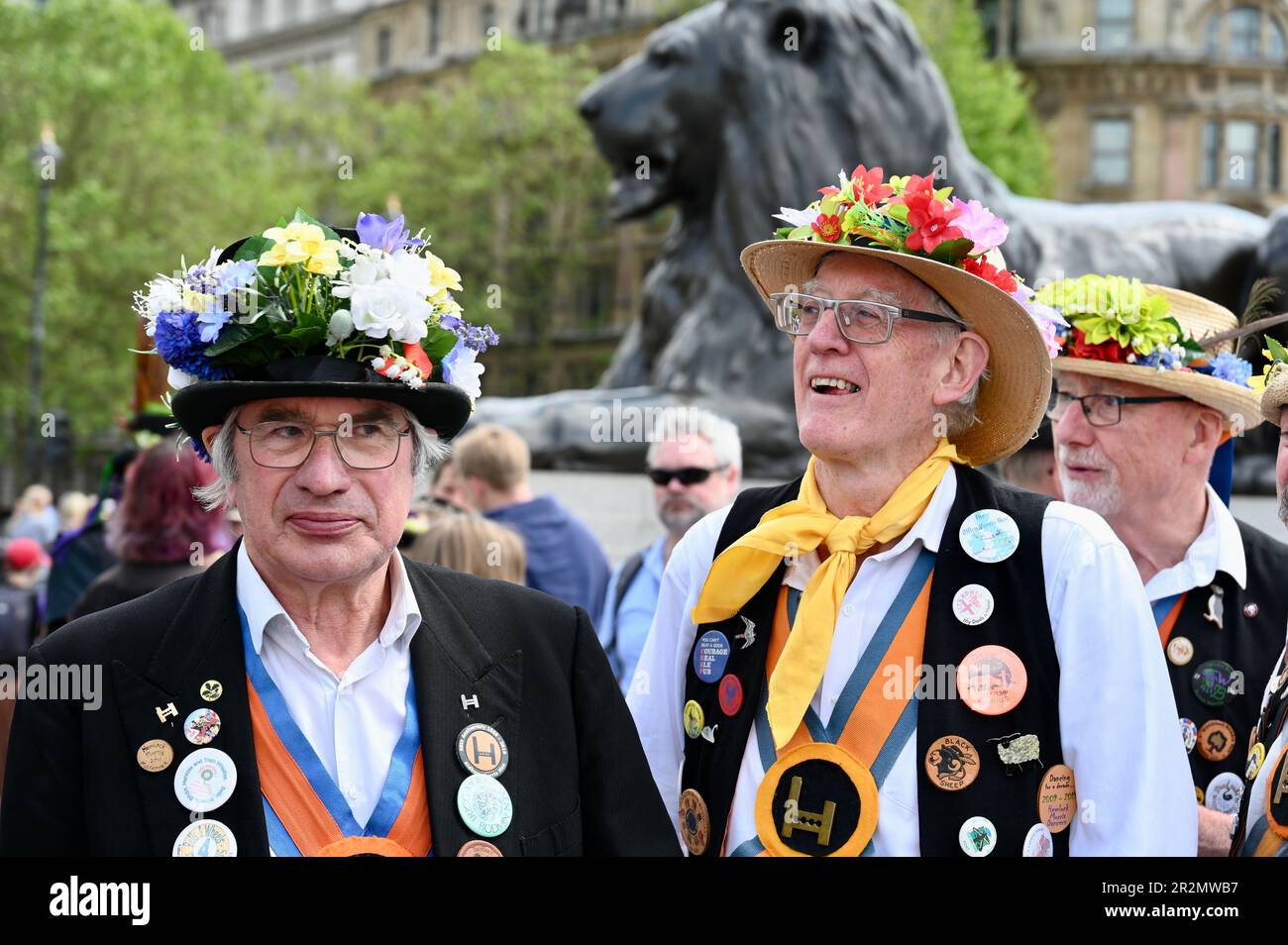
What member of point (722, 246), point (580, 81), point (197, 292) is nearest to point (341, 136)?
point (580, 81)

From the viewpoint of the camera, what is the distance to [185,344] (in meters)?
2.96

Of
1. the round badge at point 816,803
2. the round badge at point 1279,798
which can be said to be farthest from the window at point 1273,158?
the round badge at point 816,803

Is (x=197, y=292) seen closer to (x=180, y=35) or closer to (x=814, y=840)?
(x=814, y=840)

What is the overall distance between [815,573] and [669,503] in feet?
10.4

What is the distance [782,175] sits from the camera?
36.6 feet

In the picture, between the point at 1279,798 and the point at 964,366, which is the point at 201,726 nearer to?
the point at 964,366

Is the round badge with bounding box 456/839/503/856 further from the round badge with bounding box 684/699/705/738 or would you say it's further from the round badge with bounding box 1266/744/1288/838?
the round badge with bounding box 1266/744/1288/838

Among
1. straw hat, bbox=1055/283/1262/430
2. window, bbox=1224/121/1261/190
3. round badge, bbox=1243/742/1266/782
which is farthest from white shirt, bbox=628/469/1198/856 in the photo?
window, bbox=1224/121/1261/190

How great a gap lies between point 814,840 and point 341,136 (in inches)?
1783

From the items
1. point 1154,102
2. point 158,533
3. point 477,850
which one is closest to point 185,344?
point 477,850

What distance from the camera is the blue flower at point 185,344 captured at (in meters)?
2.96

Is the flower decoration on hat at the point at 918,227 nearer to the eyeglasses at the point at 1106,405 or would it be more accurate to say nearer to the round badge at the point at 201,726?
the eyeglasses at the point at 1106,405

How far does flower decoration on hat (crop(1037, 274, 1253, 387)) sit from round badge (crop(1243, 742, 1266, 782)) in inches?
58.5

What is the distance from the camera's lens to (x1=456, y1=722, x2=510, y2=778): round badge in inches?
110
